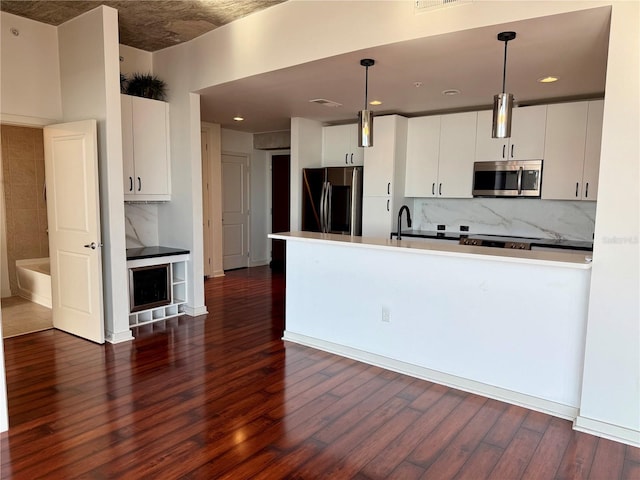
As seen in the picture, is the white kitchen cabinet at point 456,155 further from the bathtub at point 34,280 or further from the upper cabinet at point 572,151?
the bathtub at point 34,280

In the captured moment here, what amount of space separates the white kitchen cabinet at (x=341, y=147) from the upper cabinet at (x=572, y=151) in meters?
2.31

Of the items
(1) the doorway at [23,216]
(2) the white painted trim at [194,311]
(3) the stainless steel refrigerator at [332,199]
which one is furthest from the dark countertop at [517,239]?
(1) the doorway at [23,216]

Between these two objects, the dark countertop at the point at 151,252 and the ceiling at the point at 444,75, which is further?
the dark countertop at the point at 151,252

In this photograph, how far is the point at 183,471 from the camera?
84.4 inches

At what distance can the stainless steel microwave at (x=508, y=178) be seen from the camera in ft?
15.5

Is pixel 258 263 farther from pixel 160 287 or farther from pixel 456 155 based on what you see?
pixel 456 155

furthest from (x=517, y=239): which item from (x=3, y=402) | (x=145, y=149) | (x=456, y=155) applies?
(x=3, y=402)

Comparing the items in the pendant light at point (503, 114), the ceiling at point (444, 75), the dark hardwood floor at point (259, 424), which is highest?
the ceiling at point (444, 75)

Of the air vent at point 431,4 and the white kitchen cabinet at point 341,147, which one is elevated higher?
the air vent at point 431,4

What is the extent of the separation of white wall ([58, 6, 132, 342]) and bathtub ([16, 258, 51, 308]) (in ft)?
5.65

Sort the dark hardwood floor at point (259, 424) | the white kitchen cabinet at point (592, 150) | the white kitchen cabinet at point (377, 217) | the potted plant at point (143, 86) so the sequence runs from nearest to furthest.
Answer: the dark hardwood floor at point (259, 424) < the white kitchen cabinet at point (592, 150) < the potted plant at point (143, 86) < the white kitchen cabinet at point (377, 217)

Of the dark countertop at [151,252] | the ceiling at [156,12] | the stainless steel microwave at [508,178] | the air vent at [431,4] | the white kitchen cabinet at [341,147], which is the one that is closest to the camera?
the air vent at [431,4]

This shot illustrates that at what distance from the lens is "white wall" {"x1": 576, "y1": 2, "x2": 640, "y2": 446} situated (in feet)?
7.62

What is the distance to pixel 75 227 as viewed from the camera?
398 cm
